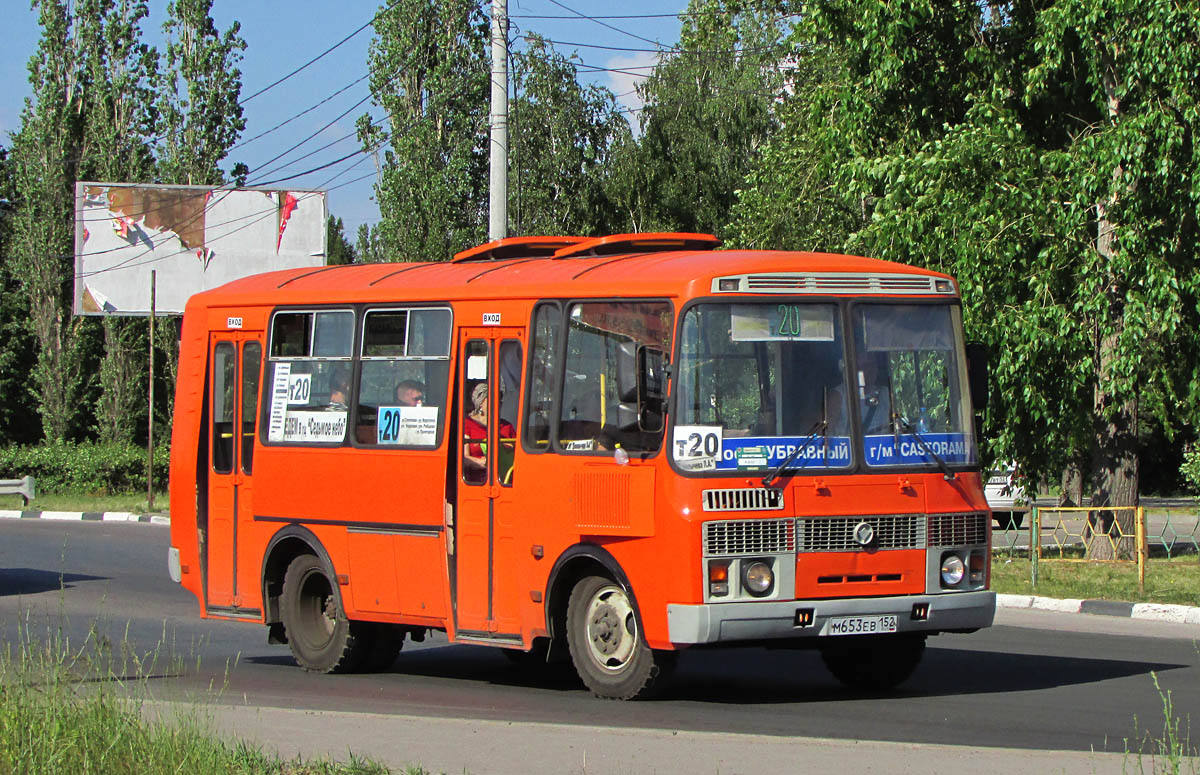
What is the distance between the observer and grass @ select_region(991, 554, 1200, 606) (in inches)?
709

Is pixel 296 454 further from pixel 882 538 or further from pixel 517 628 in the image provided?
pixel 882 538

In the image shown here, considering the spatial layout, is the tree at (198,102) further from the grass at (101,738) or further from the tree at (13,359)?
the grass at (101,738)

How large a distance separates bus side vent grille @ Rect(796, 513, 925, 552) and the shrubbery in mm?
37367

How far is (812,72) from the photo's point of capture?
3438cm

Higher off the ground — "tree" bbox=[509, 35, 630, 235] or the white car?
"tree" bbox=[509, 35, 630, 235]

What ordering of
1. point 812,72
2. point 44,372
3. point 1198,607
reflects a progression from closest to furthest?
point 1198,607
point 812,72
point 44,372

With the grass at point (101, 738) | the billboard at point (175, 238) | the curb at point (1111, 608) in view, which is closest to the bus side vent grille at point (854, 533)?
the grass at point (101, 738)

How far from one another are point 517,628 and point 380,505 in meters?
1.64

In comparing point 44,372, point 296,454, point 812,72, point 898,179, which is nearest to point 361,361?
point 296,454

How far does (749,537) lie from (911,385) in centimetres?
162

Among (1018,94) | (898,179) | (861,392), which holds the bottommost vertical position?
(861,392)

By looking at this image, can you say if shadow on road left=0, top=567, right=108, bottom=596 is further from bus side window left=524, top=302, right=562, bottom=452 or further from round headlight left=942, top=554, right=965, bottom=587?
round headlight left=942, top=554, right=965, bottom=587

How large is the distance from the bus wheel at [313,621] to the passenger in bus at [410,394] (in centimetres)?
157

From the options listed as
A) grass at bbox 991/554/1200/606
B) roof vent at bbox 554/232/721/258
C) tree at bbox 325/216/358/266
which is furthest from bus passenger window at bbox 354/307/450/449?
tree at bbox 325/216/358/266
